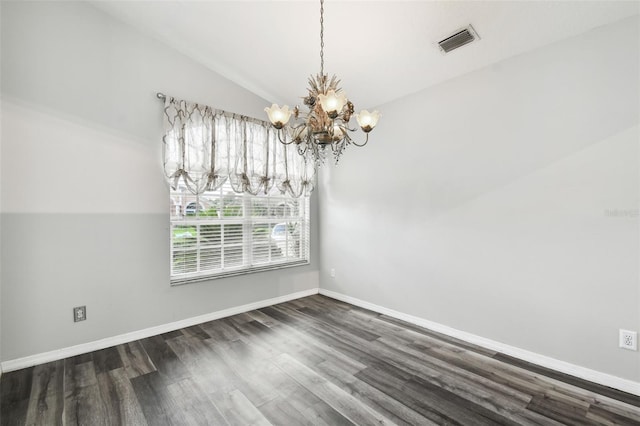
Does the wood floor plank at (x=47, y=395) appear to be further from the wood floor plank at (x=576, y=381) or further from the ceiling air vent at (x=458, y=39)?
the ceiling air vent at (x=458, y=39)

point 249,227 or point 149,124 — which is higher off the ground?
point 149,124

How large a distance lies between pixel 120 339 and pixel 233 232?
1542 millimetres

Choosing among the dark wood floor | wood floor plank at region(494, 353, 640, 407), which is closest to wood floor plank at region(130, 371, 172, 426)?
the dark wood floor

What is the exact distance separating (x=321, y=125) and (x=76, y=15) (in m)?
2.65

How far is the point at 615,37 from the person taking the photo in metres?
2.13

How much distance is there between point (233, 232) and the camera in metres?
3.66

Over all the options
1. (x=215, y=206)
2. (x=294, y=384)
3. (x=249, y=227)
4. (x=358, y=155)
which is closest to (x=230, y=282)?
(x=249, y=227)

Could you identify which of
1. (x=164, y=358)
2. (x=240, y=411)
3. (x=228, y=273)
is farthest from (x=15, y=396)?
(x=228, y=273)

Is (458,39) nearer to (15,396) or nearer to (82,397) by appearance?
(82,397)

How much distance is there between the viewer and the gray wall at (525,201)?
2139 mm

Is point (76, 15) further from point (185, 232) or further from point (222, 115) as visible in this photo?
point (185, 232)

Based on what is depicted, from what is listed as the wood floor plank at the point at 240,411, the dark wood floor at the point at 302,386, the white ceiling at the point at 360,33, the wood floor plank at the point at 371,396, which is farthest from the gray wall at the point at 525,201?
the wood floor plank at the point at 240,411

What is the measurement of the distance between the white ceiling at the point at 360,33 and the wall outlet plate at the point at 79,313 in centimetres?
278

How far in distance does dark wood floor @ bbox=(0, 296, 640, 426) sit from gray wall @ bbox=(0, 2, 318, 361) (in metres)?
0.45
